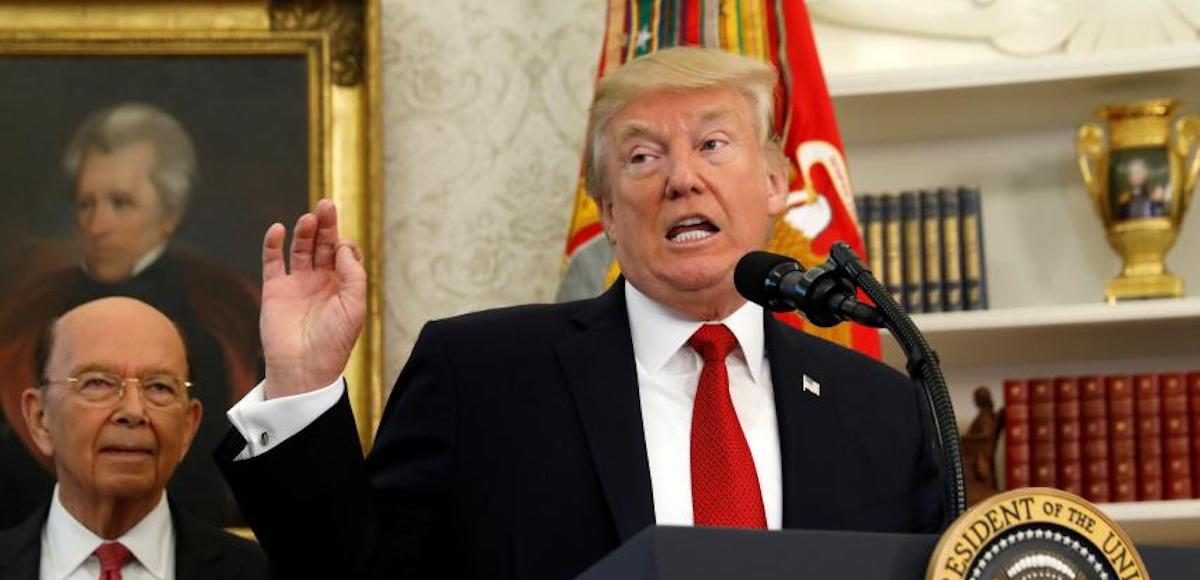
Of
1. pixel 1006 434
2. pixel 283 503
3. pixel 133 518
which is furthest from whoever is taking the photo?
pixel 1006 434

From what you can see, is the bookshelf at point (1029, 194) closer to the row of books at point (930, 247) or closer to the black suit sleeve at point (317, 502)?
the row of books at point (930, 247)

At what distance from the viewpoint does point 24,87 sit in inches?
168

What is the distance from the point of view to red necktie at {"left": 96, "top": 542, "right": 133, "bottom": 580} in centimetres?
328

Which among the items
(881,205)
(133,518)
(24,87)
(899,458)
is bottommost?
(133,518)

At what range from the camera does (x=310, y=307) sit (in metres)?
2.07

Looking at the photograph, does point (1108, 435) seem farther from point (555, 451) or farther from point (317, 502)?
point (317, 502)

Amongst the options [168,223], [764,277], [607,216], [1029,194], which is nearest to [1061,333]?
[1029,194]

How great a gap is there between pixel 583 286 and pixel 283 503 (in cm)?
184

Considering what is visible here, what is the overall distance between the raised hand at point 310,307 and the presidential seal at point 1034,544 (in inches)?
27.4

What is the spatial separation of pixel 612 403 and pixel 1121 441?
81.4 inches

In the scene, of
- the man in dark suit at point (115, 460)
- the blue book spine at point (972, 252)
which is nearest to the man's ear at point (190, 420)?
the man in dark suit at point (115, 460)

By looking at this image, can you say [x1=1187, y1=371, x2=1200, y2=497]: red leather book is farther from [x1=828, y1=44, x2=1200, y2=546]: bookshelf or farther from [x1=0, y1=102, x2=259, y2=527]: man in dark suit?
[x1=0, y1=102, x2=259, y2=527]: man in dark suit

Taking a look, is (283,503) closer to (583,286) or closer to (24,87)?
(583,286)

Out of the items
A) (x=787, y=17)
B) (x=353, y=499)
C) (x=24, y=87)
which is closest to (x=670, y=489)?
(x=353, y=499)
